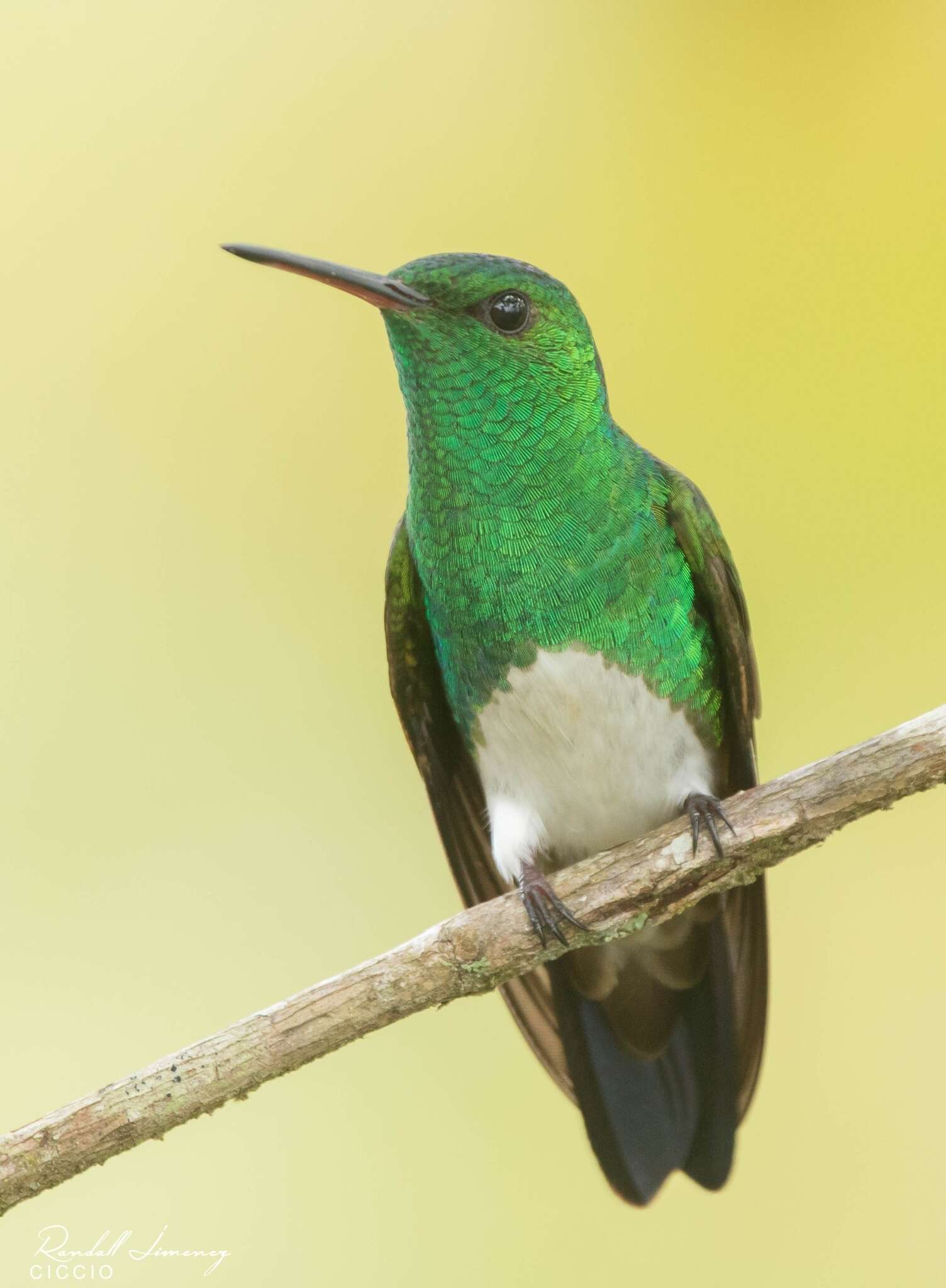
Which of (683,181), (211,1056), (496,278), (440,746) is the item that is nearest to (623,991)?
(440,746)

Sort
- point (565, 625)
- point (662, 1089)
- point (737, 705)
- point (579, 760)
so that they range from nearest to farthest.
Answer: point (565, 625), point (579, 760), point (737, 705), point (662, 1089)

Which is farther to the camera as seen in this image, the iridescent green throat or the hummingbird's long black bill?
the iridescent green throat

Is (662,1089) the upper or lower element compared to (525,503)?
lower

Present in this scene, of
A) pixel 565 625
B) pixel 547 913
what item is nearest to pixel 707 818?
pixel 547 913

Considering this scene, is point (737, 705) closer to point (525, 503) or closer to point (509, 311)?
point (525, 503)

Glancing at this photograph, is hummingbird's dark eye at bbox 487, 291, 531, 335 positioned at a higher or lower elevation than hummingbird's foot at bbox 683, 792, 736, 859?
higher

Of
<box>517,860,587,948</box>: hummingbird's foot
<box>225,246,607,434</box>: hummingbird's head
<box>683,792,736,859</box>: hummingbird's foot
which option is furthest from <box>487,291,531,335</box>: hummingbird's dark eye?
<box>517,860,587,948</box>: hummingbird's foot

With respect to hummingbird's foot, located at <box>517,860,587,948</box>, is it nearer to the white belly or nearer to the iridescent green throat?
the white belly
